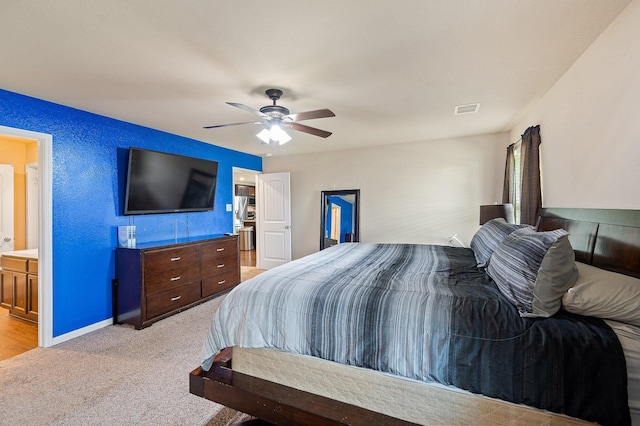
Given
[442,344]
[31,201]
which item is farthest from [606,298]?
[31,201]

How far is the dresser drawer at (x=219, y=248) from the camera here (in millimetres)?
3969

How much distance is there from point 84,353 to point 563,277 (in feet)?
12.3

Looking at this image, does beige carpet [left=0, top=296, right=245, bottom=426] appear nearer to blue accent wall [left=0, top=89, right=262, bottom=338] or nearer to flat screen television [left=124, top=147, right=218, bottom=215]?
blue accent wall [left=0, top=89, right=262, bottom=338]

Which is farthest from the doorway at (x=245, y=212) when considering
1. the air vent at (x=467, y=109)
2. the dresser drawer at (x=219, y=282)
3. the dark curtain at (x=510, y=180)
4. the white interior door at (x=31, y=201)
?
the dark curtain at (x=510, y=180)

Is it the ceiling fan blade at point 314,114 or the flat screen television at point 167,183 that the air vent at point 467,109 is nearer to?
the ceiling fan blade at point 314,114

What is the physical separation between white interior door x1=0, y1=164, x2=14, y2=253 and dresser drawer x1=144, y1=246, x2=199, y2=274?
106 inches

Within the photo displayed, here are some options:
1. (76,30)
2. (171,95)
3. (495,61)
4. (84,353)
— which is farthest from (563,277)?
(84,353)

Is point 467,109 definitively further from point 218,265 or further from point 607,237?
point 218,265

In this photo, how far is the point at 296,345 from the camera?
4.90ft

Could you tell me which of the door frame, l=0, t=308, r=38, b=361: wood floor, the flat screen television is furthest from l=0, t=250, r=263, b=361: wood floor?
the flat screen television

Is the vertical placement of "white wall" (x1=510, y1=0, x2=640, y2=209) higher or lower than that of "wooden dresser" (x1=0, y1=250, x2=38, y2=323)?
higher

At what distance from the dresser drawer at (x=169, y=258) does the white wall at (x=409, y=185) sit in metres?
2.46

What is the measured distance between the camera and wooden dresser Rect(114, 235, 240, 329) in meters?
3.18

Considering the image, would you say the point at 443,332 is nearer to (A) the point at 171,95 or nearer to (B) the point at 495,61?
(B) the point at 495,61
